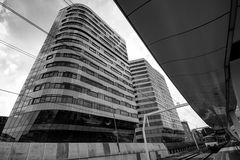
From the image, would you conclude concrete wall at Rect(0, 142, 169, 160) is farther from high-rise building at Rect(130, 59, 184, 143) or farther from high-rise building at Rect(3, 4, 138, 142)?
high-rise building at Rect(130, 59, 184, 143)

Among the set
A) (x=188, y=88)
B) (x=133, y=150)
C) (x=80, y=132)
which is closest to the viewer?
(x=188, y=88)

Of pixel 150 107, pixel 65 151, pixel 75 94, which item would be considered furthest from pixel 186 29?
pixel 150 107

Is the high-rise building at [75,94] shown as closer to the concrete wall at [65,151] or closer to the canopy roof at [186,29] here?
the concrete wall at [65,151]

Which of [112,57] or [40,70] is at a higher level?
[112,57]

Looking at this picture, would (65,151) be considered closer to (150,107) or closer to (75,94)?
(75,94)

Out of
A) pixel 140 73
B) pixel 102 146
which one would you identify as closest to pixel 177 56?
pixel 102 146

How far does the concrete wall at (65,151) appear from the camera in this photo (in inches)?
388

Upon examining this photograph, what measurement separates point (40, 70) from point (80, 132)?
56.2ft

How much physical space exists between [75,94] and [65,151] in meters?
16.5

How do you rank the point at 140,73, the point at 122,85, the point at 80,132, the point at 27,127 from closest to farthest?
the point at 27,127, the point at 80,132, the point at 122,85, the point at 140,73

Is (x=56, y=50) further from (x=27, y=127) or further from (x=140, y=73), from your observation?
(x=140, y=73)

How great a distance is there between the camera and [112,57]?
4478 centimetres

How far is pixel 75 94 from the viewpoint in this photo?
1072 inches

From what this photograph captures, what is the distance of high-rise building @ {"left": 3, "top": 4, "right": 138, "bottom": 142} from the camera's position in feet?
77.1
